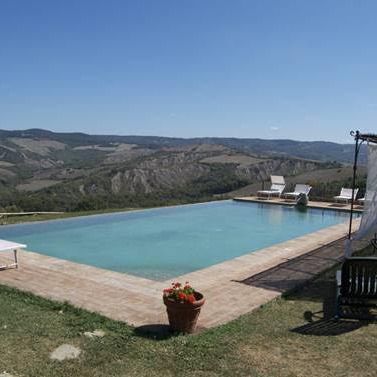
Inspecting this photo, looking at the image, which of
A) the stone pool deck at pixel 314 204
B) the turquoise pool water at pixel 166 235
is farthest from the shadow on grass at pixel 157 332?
the stone pool deck at pixel 314 204

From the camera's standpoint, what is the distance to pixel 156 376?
12.8ft

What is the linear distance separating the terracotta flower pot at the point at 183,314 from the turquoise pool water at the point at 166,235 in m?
2.87

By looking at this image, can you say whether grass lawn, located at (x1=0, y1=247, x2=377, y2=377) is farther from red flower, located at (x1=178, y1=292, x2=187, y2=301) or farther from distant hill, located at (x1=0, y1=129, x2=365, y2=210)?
distant hill, located at (x1=0, y1=129, x2=365, y2=210)

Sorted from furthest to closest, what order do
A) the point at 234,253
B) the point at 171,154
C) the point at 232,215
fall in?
the point at 171,154, the point at 232,215, the point at 234,253

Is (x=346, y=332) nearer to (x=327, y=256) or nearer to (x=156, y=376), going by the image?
(x=156, y=376)

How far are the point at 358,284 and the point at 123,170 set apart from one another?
5234 cm

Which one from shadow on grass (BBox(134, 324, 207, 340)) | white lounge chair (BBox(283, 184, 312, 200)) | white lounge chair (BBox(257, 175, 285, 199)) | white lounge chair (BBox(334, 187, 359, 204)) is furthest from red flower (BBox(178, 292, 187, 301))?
white lounge chair (BBox(257, 175, 285, 199))

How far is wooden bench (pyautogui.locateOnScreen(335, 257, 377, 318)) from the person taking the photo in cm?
518

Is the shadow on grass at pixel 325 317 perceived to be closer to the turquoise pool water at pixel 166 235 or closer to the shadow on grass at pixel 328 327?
the shadow on grass at pixel 328 327

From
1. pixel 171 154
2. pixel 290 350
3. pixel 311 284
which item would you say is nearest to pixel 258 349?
pixel 290 350

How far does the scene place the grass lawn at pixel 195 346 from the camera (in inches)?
159

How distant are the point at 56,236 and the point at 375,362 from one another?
343 inches

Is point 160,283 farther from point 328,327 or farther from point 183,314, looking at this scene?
point 328,327

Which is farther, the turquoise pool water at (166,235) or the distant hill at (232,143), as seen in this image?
the distant hill at (232,143)
